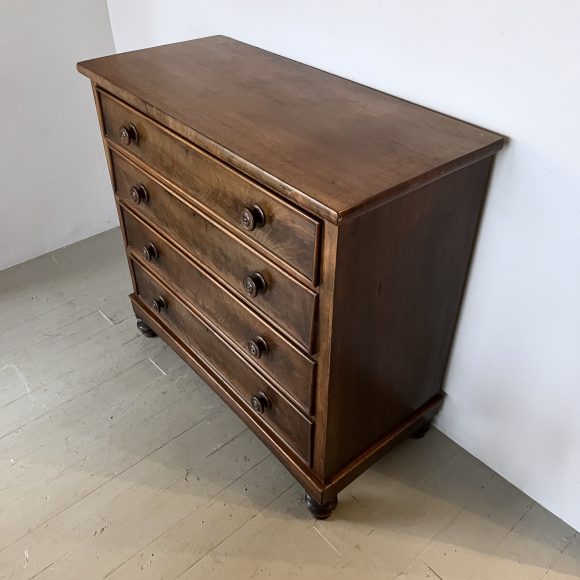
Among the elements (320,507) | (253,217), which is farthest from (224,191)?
(320,507)

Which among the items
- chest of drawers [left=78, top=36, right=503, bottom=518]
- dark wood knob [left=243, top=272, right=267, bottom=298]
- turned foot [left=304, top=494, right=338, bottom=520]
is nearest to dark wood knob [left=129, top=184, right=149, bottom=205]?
chest of drawers [left=78, top=36, right=503, bottom=518]

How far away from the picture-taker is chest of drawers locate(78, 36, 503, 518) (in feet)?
3.28

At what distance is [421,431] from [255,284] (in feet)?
2.42

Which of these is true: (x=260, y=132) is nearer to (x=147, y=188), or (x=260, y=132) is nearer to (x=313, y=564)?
(x=147, y=188)

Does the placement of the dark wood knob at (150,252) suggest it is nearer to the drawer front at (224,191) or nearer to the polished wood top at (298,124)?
the drawer front at (224,191)

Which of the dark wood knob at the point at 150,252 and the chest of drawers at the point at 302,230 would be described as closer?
the chest of drawers at the point at 302,230

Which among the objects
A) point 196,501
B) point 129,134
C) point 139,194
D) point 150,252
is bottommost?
point 196,501

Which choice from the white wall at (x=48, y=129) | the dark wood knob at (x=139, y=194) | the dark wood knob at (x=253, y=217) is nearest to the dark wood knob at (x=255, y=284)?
the dark wood knob at (x=253, y=217)

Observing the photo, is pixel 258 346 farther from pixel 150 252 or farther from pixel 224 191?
pixel 150 252

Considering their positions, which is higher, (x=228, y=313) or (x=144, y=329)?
(x=228, y=313)

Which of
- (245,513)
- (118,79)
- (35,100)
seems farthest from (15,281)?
(245,513)

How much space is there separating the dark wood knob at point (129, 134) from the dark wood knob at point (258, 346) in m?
0.56

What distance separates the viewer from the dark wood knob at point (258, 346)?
1268 mm

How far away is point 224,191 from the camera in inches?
45.1
